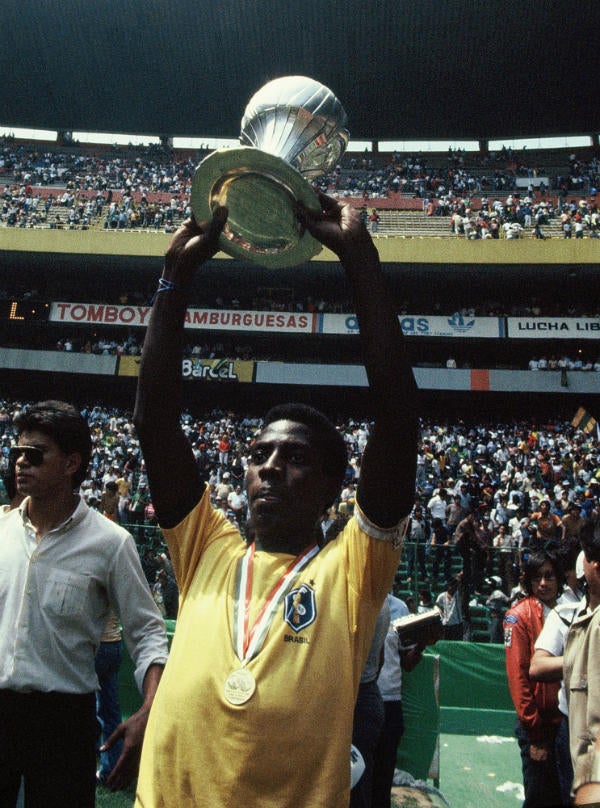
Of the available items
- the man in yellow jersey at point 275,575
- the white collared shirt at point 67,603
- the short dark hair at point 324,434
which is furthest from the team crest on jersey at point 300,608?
the white collared shirt at point 67,603

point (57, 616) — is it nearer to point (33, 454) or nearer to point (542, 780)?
point (33, 454)

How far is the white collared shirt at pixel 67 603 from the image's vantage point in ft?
6.81

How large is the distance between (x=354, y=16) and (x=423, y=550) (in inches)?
1040

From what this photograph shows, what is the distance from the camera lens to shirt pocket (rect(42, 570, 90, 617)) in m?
2.13

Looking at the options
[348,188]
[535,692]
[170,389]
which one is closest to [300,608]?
[170,389]

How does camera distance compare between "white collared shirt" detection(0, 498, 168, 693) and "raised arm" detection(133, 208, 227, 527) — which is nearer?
"raised arm" detection(133, 208, 227, 527)

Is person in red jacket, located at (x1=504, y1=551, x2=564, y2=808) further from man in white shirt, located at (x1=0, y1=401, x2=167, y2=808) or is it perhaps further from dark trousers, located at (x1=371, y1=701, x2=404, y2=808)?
man in white shirt, located at (x1=0, y1=401, x2=167, y2=808)

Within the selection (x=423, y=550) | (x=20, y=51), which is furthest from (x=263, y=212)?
(x=20, y=51)

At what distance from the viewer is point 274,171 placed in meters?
1.43

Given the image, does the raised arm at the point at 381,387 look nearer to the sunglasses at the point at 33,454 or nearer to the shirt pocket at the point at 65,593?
the shirt pocket at the point at 65,593

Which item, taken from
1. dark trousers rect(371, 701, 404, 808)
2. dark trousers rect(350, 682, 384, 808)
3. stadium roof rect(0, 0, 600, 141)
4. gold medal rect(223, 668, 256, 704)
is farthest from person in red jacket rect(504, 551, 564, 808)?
stadium roof rect(0, 0, 600, 141)

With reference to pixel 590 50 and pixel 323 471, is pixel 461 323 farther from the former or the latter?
pixel 323 471

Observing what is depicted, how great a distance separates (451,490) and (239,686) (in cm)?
1401

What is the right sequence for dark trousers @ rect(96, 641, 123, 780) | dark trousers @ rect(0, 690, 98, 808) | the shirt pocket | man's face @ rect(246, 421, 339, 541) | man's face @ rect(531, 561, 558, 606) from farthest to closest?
dark trousers @ rect(96, 641, 123, 780) → man's face @ rect(531, 561, 558, 606) → the shirt pocket → dark trousers @ rect(0, 690, 98, 808) → man's face @ rect(246, 421, 339, 541)
